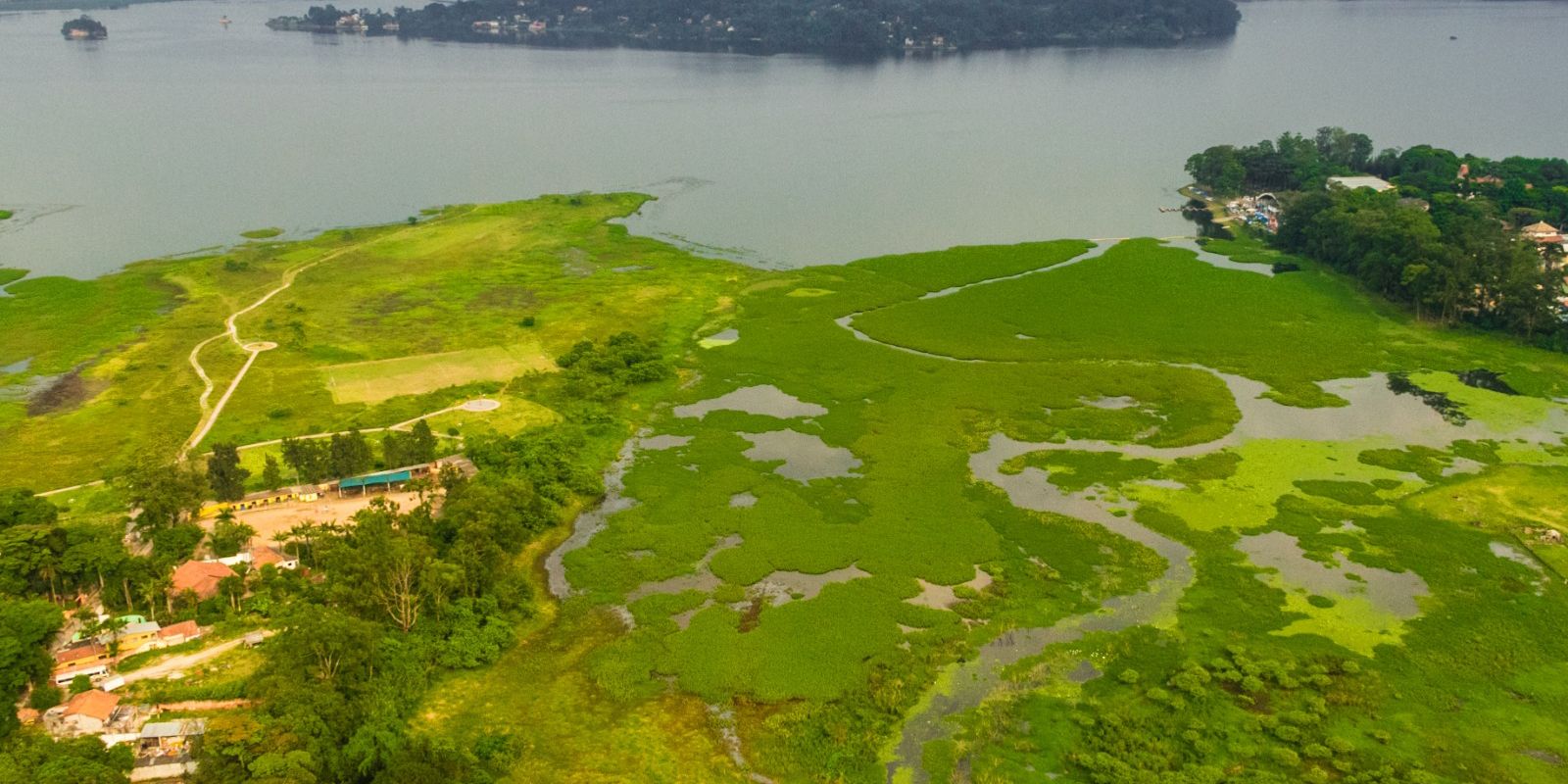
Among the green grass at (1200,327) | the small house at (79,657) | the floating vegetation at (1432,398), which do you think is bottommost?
the small house at (79,657)

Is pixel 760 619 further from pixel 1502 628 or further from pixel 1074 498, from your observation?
pixel 1502 628

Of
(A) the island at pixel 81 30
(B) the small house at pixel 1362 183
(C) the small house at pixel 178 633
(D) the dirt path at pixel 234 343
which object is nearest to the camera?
(C) the small house at pixel 178 633

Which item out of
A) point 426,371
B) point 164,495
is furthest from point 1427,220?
Result: point 164,495

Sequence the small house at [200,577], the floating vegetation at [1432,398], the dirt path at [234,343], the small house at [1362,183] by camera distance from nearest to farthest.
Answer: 1. the small house at [200,577]
2. the dirt path at [234,343]
3. the floating vegetation at [1432,398]
4. the small house at [1362,183]

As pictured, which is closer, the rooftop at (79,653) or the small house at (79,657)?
the small house at (79,657)

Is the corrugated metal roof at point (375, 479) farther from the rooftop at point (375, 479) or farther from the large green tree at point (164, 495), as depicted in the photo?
the large green tree at point (164, 495)

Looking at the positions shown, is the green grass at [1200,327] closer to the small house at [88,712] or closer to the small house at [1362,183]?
the small house at [1362,183]

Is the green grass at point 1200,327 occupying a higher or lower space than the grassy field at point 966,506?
higher

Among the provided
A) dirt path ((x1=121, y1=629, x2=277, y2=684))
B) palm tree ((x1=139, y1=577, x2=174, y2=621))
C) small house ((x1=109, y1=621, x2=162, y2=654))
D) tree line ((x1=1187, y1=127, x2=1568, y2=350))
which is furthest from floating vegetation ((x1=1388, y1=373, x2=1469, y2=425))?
small house ((x1=109, y1=621, x2=162, y2=654))

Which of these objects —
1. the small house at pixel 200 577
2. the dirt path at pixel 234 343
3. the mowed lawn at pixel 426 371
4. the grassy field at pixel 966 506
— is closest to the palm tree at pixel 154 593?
the small house at pixel 200 577
